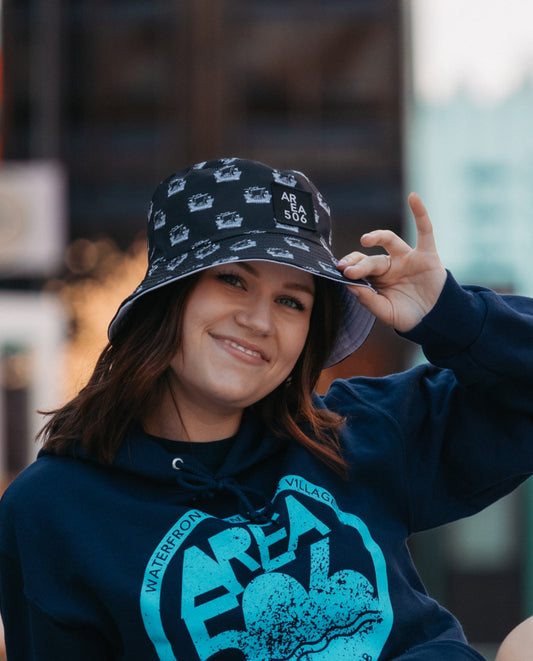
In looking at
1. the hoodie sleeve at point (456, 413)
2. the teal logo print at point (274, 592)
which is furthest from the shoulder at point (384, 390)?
the teal logo print at point (274, 592)

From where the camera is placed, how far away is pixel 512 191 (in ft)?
28.9

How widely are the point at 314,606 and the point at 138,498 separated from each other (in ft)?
1.28

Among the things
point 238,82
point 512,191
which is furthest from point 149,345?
point 238,82

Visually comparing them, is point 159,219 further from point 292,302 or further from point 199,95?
point 199,95

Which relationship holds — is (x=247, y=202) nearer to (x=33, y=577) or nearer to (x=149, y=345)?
(x=149, y=345)

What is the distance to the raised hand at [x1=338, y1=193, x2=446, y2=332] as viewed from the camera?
1746 mm

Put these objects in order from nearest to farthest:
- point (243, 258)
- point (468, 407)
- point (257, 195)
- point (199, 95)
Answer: point (243, 258), point (257, 195), point (468, 407), point (199, 95)

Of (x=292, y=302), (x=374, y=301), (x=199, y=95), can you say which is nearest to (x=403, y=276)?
(x=374, y=301)

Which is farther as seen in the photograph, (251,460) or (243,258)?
(251,460)

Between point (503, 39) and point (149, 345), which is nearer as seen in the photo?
point (149, 345)

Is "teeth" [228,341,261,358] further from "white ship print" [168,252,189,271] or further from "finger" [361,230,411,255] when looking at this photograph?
"finger" [361,230,411,255]

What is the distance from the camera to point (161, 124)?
36.6 feet

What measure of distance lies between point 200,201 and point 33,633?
2.87 feet

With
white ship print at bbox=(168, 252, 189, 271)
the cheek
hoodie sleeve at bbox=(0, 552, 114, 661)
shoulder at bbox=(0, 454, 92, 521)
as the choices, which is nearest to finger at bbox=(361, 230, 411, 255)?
the cheek
